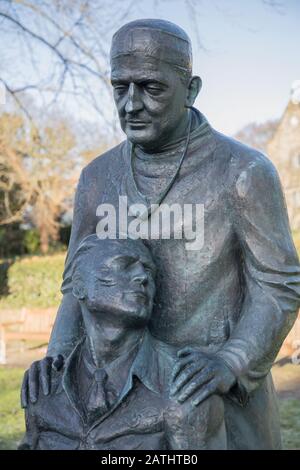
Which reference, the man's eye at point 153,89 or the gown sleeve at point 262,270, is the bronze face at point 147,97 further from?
the gown sleeve at point 262,270

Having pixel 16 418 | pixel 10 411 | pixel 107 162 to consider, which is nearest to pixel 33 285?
pixel 10 411

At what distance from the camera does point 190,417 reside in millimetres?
1686

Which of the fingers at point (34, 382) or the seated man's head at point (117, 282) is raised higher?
the seated man's head at point (117, 282)

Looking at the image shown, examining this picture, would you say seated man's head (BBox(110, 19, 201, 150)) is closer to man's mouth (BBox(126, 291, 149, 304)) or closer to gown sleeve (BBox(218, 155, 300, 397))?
gown sleeve (BBox(218, 155, 300, 397))

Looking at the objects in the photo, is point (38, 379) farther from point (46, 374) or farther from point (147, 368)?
point (147, 368)

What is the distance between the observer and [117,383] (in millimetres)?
1837

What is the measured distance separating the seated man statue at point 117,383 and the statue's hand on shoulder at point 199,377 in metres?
0.02

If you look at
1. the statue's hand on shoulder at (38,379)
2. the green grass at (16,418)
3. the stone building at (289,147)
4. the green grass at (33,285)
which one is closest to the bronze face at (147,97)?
the statue's hand on shoulder at (38,379)

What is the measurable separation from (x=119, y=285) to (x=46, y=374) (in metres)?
0.38

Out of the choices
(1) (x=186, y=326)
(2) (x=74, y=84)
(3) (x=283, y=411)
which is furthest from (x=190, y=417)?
(2) (x=74, y=84)

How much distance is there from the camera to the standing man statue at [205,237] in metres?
1.93

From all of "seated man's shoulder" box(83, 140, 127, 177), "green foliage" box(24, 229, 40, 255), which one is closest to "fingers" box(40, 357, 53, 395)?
"seated man's shoulder" box(83, 140, 127, 177)

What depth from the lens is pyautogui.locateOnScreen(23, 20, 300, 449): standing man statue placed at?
1.93 m

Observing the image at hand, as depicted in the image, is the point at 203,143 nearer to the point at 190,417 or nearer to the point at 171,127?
the point at 171,127
